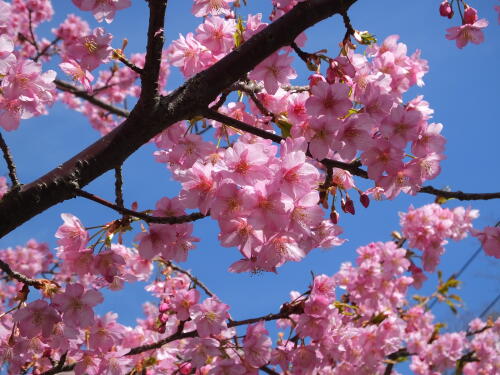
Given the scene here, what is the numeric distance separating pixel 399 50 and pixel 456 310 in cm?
400

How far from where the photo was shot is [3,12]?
1772 millimetres

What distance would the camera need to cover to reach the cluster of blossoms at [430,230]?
477cm

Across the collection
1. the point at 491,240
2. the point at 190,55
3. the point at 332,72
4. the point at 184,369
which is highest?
the point at 190,55

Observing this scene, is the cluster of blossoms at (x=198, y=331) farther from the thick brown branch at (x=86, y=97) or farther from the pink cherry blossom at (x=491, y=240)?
the thick brown branch at (x=86, y=97)

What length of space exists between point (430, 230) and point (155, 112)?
3887mm

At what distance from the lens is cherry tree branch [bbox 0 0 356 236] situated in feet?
5.78

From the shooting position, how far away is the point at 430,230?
189 inches

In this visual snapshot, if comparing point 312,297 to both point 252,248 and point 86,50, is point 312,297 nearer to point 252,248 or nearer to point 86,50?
point 252,248

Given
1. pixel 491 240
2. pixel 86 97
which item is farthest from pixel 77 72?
pixel 86 97

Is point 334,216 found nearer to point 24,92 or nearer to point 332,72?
point 332,72

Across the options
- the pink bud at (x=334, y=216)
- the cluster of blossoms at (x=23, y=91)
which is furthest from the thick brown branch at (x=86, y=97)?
the pink bud at (x=334, y=216)

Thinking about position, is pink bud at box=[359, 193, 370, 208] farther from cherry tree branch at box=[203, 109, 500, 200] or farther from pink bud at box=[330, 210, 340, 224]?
cherry tree branch at box=[203, 109, 500, 200]

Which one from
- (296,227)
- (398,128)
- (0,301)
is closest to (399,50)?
(398,128)

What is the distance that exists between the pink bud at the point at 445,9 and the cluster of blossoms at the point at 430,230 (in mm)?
2775
